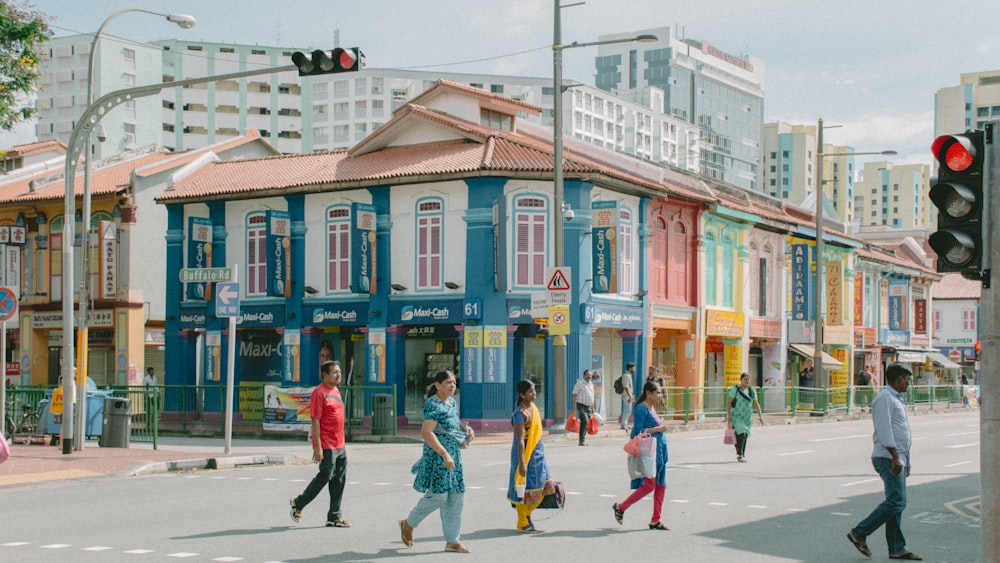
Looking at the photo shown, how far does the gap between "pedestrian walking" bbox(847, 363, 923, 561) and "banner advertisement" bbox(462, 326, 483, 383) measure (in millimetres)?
21355

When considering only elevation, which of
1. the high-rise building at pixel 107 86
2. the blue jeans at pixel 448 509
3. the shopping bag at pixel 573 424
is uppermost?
the high-rise building at pixel 107 86

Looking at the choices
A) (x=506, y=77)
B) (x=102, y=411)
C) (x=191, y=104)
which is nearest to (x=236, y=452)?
(x=102, y=411)

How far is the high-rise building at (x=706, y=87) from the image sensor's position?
477 ft

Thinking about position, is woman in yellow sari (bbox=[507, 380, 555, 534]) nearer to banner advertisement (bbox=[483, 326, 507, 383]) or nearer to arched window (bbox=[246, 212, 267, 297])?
banner advertisement (bbox=[483, 326, 507, 383])

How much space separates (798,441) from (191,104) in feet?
266

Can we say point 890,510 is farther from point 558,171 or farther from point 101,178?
point 101,178

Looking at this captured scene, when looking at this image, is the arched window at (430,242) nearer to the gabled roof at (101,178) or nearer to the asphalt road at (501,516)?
the asphalt road at (501,516)

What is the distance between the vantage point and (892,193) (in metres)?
186

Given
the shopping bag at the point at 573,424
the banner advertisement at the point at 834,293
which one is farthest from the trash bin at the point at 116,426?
the banner advertisement at the point at 834,293

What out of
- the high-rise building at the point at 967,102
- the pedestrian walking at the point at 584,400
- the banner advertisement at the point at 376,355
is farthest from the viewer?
the high-rise building at the point at 967,102

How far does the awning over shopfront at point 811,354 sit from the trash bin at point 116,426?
30358 millimetres

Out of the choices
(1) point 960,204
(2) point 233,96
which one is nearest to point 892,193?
(2) point 233,96

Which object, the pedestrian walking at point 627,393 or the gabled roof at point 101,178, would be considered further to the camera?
the gabled roof at point 101,178

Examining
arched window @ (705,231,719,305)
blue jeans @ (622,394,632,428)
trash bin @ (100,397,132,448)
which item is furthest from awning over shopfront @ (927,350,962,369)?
Result: trash bin @ (100,397,132,448)
